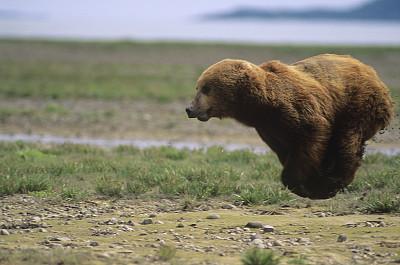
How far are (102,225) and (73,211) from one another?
894 mm

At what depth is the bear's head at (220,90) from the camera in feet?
27.0

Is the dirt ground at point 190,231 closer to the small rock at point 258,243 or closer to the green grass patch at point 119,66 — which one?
the small rock at point 258,243

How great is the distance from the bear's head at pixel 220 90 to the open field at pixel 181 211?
111 cm

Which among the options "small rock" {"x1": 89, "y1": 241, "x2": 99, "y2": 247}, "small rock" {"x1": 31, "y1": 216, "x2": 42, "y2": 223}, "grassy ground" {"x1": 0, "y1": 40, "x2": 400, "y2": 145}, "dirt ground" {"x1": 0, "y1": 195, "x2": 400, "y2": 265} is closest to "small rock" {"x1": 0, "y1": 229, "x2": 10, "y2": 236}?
"dirt ground" {"x1": 0, "y1": 195, "x2": 400, "y2": 265}

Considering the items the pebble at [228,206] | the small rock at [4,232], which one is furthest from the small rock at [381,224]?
the small rock at [4,232]

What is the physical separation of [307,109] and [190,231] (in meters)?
1.59

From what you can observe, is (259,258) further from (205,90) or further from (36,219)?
(36,219)

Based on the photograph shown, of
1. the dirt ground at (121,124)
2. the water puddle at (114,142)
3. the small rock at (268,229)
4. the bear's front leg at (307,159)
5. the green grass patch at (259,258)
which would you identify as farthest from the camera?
the dirt ground at (121,124)

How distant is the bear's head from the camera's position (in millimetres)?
8234

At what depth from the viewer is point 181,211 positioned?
30.2 ft

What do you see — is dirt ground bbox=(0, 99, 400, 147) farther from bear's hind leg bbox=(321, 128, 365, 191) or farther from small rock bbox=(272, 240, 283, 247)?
small rock bbox=(272, 240, 283, 247)

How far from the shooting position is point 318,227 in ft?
27.1

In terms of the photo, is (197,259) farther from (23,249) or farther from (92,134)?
(92,134)

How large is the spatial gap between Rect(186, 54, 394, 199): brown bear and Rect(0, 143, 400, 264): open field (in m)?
0.57
